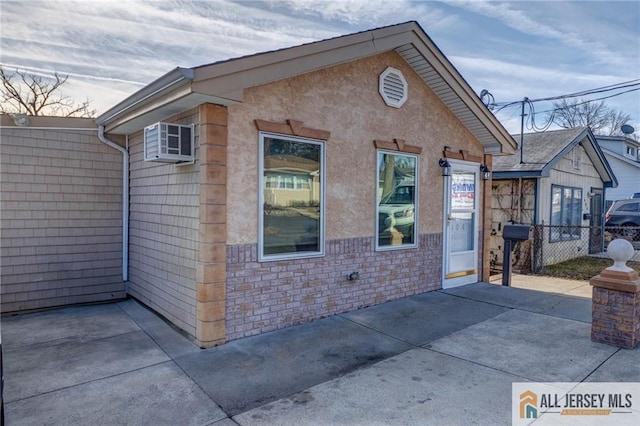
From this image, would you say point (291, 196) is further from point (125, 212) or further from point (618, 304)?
point (618, 304)

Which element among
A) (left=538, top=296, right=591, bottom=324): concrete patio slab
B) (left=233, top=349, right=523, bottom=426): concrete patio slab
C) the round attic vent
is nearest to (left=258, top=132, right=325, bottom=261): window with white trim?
the round attic vent

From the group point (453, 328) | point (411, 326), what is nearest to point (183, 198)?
point (411, 326)

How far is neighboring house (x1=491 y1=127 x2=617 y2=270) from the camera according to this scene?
10516 millimetres

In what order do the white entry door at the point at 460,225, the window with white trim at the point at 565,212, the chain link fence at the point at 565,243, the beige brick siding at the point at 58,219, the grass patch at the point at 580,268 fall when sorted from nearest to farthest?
1. the beige brick siding at the point at 58,219
2. the white entry door at the point at 460,225
3. the grass patch at the point at 580,268
4. the chain link fence at the point at 565,243
5. the window with white trim at the point at 565,212

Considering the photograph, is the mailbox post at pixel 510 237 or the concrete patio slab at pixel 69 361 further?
the mailbox post at pixel 510 237

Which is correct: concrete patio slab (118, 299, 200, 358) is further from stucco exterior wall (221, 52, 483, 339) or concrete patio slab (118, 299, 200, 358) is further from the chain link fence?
the chain link fence

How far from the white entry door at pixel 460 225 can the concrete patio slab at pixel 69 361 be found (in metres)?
5.23

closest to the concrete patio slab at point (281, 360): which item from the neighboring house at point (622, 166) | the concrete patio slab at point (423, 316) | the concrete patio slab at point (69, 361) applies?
the concrete patio slab at point (423, 316)

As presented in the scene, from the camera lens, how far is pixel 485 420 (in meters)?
2.86

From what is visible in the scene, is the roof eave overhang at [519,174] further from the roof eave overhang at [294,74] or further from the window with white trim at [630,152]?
the window with white trim at [630,152]

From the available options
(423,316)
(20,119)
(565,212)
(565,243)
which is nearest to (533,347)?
(423,316)

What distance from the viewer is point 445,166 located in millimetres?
7039

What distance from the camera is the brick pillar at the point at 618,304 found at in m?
4.24

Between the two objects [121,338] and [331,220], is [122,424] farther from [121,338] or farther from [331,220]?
[331,220]
